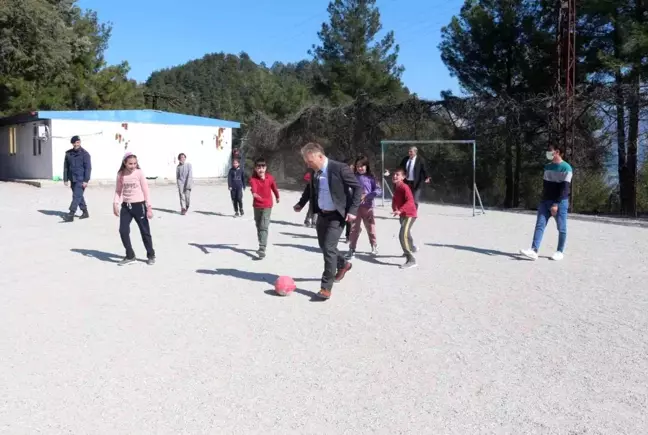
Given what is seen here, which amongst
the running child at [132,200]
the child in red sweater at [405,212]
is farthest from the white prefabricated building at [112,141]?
the child in red sweater at [405,212]

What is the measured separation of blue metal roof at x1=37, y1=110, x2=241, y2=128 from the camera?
2513 centimetres

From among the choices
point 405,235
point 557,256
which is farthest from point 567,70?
point 405,235

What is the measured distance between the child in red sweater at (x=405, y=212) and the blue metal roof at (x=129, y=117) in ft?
65.3

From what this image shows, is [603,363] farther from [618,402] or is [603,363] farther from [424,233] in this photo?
[424,233]

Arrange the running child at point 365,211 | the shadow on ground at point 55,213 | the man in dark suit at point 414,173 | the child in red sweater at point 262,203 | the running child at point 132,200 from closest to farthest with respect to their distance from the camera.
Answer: the running child at point 132,200, the running child at point 365,211, the child in red sweater at point 262,203, the man in dark suit at point 414,173, the shadow on ground at point 55,213

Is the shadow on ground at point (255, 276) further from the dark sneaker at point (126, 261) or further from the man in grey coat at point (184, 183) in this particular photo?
the man in grey coat at point (184, 183)

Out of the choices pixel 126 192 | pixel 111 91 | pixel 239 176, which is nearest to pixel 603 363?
pixel 126 192

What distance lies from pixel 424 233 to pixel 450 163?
11484mm

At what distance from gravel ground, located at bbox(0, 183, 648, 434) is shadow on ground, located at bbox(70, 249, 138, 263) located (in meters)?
0.04

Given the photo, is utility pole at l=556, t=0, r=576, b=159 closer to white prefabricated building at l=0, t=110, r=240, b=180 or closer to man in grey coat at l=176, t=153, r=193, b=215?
man in grey coat at l=176, t=153, r=193, b=215

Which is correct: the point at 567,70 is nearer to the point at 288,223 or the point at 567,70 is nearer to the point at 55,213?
the point at 288,223

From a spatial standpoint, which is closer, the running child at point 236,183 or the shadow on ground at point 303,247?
the shadow on ground at point 303,247

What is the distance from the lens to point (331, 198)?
675 centimetres

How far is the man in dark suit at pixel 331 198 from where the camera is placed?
22.0 feet
